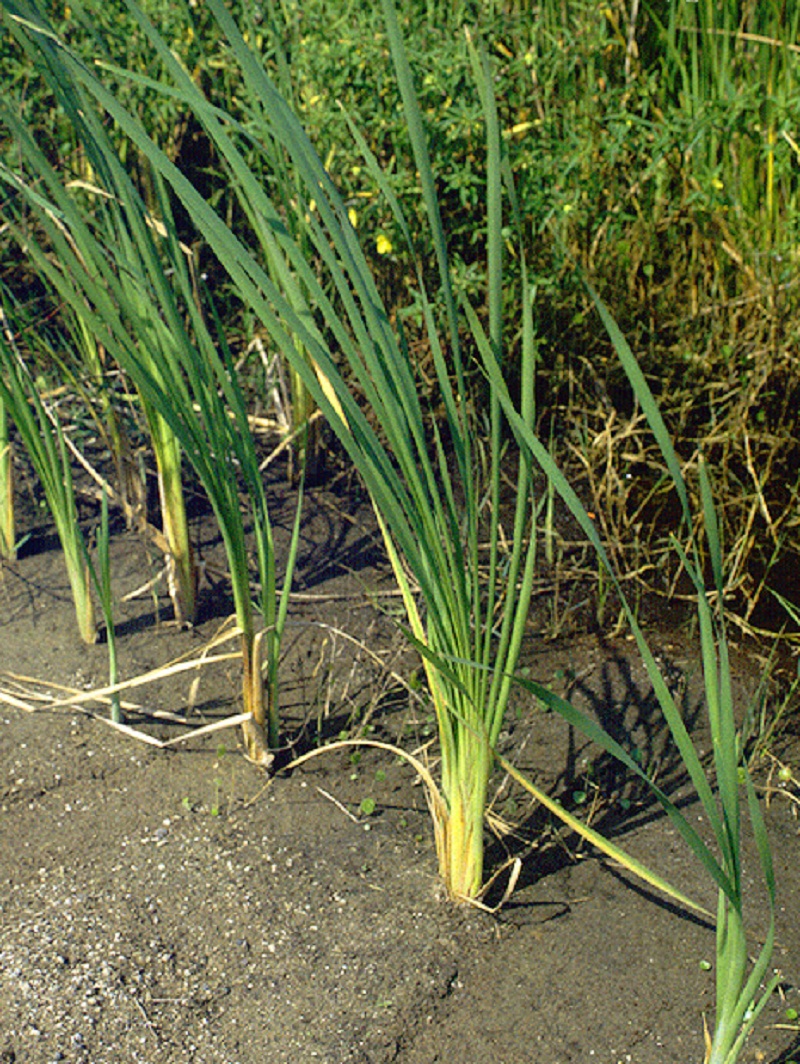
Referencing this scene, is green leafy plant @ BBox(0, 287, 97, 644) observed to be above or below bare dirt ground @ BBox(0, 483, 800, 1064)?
above

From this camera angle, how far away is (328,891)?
1.53 metres

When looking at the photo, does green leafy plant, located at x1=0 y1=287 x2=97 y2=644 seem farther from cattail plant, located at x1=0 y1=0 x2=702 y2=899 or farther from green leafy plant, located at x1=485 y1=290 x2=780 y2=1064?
green leafy plant, located at x1=485 y1=290 x2=780 y2=1064

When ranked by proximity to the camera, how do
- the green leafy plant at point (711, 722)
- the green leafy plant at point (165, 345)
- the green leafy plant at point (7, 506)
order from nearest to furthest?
1. the green leafy plant at point (711, 722)
2. the green leafy plant at point (165, 345)
3. the green leafy plant at point (7, 506)

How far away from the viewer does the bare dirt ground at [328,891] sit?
1.34 m

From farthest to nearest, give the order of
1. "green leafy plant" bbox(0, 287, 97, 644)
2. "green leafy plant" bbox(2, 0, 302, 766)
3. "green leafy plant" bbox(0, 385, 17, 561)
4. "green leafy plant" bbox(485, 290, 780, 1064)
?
"green leafy plant" bbox(0, 385, 17, 561)
"green leafy plant" bbox(0, 287, 97, 644)
"green leafy plant" bbox(2, 0, 302, 766)
"green leafy plant" bbox(485, 290, 780, 1064)

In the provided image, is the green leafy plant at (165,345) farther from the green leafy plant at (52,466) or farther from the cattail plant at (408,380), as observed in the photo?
the green leafy plant at (52,466)

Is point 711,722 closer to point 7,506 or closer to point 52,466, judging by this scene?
point 52,466

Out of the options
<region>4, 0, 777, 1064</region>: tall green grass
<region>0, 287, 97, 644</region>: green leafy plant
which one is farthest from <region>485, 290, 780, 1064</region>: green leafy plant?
<region>0, 287, 97, 644</region>: green leafy plant


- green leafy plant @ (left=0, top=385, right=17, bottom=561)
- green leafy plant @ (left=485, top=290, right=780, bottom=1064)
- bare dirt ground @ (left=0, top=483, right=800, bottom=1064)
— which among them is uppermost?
green leafy plant @ (left=485, top=290, right=780, bottom=1064)

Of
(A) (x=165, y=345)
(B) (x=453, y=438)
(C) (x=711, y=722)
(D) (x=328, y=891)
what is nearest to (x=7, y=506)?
(A) (x=165, y=345)

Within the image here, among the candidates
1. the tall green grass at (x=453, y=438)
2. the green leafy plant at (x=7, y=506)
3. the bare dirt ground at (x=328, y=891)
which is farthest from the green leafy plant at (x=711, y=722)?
the green leafy plant at (x=7, y=506)

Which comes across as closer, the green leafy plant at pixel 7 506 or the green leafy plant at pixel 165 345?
the green leafy plant at pixel 165 345

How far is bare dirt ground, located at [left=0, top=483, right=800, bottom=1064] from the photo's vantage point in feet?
4.39

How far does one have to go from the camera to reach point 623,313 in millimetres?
2406
